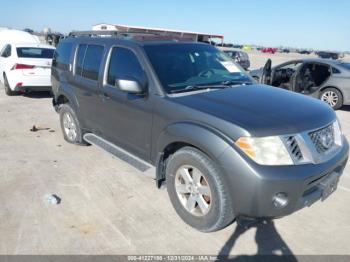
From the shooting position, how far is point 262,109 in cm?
340

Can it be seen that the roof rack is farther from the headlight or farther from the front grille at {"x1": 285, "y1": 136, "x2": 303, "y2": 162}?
the front grille at {"x1": 285, "y1": 136, "x2": 303, "y2": 162}

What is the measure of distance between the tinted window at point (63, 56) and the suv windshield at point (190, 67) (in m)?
2.19

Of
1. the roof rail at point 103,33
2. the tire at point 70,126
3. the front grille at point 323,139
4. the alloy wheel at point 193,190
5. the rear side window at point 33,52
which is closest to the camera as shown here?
the front grille at point 323,139

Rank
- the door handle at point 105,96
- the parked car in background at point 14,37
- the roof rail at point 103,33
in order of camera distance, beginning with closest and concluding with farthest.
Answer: the door handle at point 105,96, the roof rail at point 103,33, the parked car in background at point 14,37

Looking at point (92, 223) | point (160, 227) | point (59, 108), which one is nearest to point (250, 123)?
point (160, 227)

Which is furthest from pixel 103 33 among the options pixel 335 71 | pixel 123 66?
pixel 335 71

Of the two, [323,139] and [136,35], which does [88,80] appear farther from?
[323,139]

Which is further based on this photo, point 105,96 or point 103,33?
point 103,33

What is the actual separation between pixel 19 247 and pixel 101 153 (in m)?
2.65

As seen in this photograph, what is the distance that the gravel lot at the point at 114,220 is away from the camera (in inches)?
129

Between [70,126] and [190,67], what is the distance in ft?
9.25

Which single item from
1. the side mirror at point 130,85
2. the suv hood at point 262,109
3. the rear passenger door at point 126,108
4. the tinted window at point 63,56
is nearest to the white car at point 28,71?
the tinted window at point 63,56

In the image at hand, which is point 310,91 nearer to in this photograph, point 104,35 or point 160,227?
point 104,35

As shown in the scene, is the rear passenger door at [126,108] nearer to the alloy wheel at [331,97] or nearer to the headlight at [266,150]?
the headlight at [266,150]
